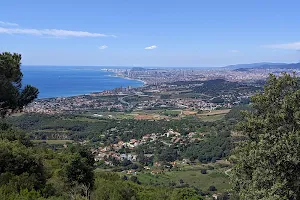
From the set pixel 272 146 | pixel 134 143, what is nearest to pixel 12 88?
pixel 272 146

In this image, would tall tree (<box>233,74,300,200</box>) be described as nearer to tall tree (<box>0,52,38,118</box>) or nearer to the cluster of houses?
tall tree (<box>0,52,38,118</box>)

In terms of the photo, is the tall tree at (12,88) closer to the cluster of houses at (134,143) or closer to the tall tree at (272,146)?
the tall tree at (272,146)

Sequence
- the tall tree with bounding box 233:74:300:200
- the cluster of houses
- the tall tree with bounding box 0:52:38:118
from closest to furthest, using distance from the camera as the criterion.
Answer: the tall tree with bounding box 233:74:300:200
the tall tree with bounding box 0:52:38:118
the cluster of houses

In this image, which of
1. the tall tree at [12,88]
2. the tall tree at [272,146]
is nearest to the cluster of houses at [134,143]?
the tall tree at [12,88]

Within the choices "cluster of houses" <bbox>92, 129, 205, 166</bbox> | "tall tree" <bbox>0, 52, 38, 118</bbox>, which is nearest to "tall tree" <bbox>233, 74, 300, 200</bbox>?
"tall tree" <bbox>0, 52, 38, 118</bbox>

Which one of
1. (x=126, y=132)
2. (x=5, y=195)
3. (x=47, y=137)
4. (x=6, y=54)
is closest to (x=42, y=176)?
(x=5, y=195)

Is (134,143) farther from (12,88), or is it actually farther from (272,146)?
(272,146)
